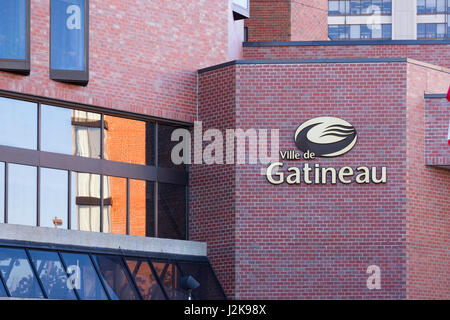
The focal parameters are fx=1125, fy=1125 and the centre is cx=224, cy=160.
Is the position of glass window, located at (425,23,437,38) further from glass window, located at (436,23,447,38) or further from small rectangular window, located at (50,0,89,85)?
small rectangular window, located at (50,0,89,85)

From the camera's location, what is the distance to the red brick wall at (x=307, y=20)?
4197 cm

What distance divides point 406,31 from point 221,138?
6340 cm

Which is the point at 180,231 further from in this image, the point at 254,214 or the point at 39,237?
the point at 39,237

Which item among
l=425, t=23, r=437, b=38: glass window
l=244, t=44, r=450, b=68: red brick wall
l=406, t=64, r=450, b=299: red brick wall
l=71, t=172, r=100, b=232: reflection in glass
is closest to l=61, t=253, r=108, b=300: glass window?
l=71, t=172, r=100, b=232: reflection in glass

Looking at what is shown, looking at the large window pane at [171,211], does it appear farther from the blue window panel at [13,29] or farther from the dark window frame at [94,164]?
the blue window panel at [13,29]

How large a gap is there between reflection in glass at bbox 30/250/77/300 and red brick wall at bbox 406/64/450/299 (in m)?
9.05

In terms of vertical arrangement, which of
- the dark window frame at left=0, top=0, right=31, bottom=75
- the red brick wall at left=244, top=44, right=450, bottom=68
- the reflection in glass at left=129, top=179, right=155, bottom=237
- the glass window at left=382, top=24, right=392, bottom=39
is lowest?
the reflection in glass at left=129, top=179, right=155, bottom=237

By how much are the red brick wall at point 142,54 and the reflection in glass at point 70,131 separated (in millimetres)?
447

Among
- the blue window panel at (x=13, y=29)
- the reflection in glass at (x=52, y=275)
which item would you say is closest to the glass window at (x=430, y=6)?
the blue window panel at (x=13, y=29)

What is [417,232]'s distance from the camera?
30188mm

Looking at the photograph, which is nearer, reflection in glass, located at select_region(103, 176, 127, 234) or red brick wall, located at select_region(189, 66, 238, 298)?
reflection in glass, located at select_region(103, 176, 127, 234)

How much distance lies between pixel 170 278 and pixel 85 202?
3002 mm

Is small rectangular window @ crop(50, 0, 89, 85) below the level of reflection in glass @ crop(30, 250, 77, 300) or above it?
above

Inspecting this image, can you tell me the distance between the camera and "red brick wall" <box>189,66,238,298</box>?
30.5 metres
